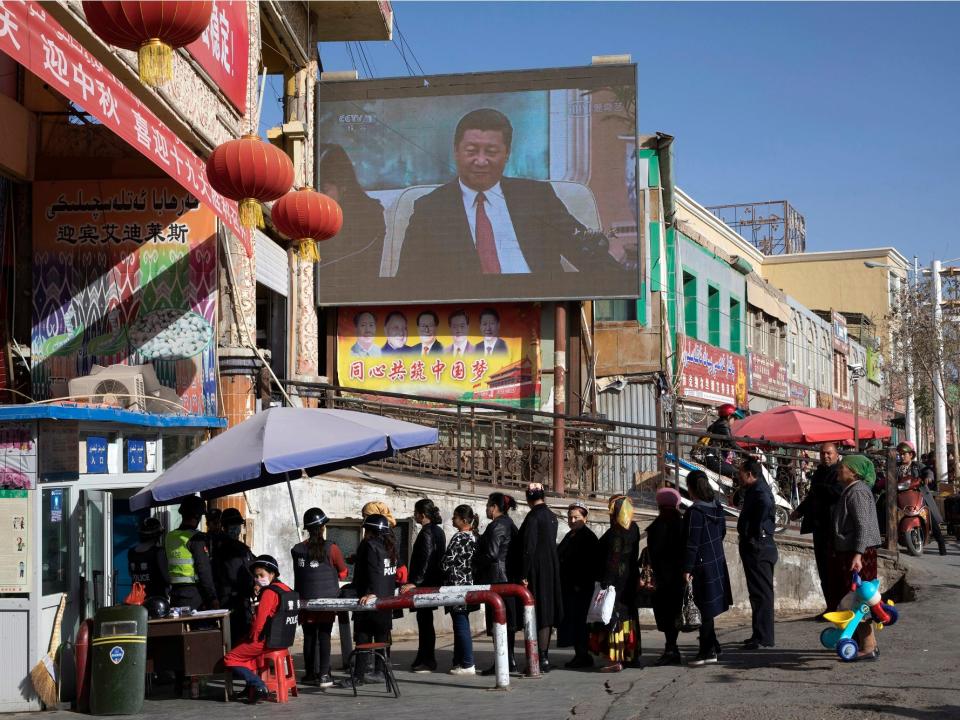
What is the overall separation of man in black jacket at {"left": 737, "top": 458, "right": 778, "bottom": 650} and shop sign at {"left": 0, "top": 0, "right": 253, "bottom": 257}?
6.75 metres

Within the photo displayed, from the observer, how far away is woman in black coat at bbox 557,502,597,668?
10609mm

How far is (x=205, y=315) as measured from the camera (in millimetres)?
14336

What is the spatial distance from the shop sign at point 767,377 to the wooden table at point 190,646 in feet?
80.8

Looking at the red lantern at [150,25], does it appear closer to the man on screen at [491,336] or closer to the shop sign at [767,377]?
the man on screen at [491,336]

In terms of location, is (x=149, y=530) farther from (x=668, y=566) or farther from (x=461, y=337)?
(x=461, y=337)

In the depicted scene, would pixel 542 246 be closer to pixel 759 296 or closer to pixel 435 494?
pixel 435 494

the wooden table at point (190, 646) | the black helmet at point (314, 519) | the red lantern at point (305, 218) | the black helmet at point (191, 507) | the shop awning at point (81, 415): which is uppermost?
the red lantern at point (305, 218)

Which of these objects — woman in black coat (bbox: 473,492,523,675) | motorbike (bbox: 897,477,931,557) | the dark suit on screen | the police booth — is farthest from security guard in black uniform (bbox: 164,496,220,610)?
the dark suit on screen

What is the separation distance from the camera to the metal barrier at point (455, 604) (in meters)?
9.23

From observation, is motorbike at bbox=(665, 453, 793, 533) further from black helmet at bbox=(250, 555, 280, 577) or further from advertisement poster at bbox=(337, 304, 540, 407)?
black helmet at bbox=(250, 555, 280, 577)

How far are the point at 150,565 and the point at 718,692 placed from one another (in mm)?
4870

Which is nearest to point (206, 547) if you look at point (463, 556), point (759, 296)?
point (463, 556)

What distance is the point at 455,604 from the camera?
9.39 metres

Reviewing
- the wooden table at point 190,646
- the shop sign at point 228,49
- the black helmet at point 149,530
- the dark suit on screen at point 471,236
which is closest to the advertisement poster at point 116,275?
the shop sign at point 228,49
